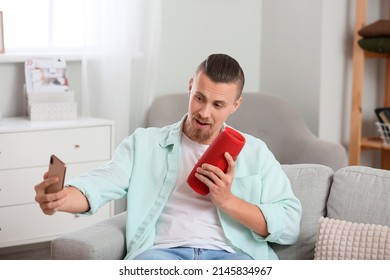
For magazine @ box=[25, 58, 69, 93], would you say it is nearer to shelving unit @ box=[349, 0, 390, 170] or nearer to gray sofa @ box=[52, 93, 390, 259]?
gray sofa @ box=[52, 93, 390, 259]

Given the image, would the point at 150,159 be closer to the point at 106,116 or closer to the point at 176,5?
the point at 106,116

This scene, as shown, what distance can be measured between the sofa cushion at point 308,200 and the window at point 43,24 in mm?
1554

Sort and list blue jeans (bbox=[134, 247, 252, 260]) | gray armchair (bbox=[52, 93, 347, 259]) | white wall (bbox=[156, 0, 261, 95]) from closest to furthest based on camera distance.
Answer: blue jeans (bbox=[134, 247, 252, 260]) → gray armchair (bbox=[52, 93, 347, 259]) → white wall (bbox=[156, 0, 261, 95])

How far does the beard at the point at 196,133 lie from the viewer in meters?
2.21

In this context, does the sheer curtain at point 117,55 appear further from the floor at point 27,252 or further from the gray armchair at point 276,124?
the floor at point 27,252

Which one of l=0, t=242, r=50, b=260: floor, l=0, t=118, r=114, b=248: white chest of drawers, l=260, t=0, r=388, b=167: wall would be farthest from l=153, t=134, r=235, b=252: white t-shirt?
l=260, t=0, r=388, b=167: wall

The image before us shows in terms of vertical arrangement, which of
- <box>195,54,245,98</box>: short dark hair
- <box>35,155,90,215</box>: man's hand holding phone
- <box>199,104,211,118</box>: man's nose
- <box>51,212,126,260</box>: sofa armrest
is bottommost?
<box>51,212,126,260</box>: sofa armrest

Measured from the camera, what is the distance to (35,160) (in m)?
3.23

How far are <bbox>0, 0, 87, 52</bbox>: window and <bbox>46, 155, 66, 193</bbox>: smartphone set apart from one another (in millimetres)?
1780

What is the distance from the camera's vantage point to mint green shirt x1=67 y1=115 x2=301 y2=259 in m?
2.15

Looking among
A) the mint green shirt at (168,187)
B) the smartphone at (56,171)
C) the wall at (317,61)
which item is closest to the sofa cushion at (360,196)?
the mint green shirt at (168,187)

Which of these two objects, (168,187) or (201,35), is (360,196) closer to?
(168,187)
